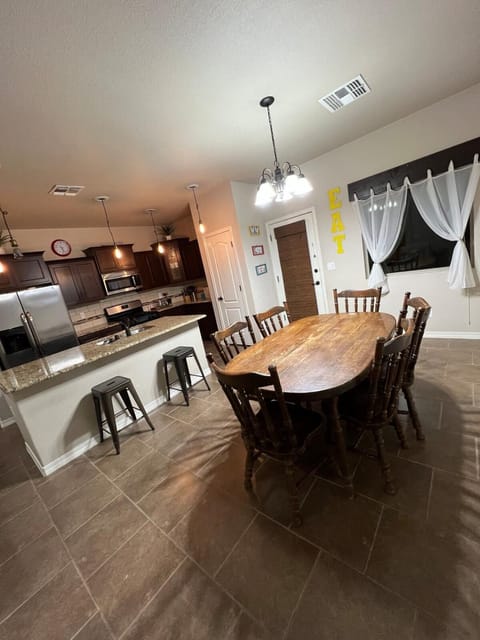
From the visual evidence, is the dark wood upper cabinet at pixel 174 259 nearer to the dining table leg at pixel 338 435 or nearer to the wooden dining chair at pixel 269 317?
the wooden dining chair at pixel 269 317

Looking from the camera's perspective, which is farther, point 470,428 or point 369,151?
point 369,151

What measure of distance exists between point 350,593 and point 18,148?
3680 mm

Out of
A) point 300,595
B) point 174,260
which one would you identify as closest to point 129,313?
point 174,260

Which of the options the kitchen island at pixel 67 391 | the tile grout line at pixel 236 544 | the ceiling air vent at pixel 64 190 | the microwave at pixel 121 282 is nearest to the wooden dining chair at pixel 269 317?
the kitchen island at pixel 67 391

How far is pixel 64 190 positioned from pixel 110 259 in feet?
6.35

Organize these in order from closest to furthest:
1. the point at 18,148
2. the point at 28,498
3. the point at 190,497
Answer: the point at 190,497 → the point at 28,498 → the point at 18,148

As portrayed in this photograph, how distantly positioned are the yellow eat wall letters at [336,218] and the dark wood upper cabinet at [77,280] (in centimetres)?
423

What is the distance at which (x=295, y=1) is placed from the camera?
1405mm

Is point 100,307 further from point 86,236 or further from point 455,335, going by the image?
point 455,335

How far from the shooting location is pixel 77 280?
15.1 ft

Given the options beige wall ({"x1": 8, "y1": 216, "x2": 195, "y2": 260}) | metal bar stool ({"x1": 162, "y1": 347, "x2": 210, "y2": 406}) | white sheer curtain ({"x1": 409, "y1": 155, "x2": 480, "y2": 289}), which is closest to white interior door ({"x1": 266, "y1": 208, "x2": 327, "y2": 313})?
white sheer curtain ({"x1": 409, "y1": 155, "x2": 480, "y2": 289})

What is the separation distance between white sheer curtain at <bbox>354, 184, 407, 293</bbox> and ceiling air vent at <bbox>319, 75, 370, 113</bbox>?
1.25m

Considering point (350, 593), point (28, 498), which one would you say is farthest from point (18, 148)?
point (350, 593)

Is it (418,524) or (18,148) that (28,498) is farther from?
(18,148)
